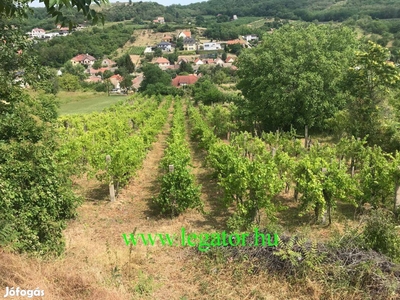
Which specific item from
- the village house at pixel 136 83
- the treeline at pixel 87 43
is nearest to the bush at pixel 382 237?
the village house at pixel 136 83

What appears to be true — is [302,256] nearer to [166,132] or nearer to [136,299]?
[136,299]

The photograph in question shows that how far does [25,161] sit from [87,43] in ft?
404

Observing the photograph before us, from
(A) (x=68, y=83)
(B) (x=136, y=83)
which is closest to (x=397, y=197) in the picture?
(A) (x=68, y=83)

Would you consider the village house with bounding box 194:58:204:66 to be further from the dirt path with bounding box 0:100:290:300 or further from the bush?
the bush

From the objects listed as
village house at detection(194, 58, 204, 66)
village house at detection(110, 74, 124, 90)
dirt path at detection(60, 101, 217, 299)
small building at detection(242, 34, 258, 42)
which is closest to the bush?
dirt path at detection(60, 101, 217, 299)

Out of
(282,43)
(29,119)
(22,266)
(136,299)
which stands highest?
(282,43)

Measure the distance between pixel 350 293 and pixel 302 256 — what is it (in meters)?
0.86

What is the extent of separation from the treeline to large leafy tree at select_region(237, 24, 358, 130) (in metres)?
85.7

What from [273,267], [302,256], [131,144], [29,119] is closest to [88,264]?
[29,119]

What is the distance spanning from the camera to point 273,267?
5621 mm

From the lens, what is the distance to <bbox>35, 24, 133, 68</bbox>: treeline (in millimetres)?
98625

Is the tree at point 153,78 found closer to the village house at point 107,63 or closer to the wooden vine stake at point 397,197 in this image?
the village house at point 107,63

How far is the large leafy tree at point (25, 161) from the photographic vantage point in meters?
5.07

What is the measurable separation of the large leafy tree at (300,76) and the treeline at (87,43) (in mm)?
85663
